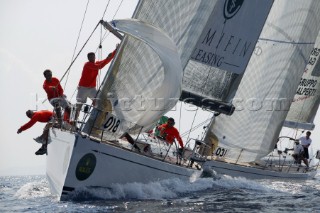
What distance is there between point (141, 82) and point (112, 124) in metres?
1.13

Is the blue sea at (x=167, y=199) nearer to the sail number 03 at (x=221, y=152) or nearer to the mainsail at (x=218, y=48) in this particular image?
the mainsail at (x=218, y=48)

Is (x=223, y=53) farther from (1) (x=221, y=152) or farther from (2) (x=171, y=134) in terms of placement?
(1) (x=221, y=152)

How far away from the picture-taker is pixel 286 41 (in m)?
23.3

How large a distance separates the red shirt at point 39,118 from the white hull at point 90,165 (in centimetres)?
60

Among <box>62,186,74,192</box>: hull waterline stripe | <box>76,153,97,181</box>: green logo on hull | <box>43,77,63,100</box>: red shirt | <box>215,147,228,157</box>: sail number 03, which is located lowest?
<box>62,186,74,192</box>: hull waterline stripe

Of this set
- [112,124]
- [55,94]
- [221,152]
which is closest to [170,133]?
[112,124]

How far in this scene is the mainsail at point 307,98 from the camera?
1085 inches

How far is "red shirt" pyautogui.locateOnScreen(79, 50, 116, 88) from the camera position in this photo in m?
16.9

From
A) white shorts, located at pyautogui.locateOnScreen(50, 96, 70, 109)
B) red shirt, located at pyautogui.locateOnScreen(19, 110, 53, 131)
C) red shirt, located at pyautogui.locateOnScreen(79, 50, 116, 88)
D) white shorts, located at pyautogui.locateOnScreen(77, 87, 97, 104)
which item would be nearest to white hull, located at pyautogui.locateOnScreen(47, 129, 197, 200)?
red shirt, located at pyautogui.locateOnScreen(19, 110, 53, 131)

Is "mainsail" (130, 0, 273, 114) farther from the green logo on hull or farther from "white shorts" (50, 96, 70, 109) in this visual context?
the green logo on hull

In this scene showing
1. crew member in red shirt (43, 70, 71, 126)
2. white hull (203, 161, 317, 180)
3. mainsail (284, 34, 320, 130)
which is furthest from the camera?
mainsail (284, 34, 320, 130)

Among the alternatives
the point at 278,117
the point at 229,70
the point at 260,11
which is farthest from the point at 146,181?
the point at 278,117

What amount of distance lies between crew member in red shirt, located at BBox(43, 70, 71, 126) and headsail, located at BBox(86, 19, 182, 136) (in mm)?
1145

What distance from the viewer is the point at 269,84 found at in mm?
23000
